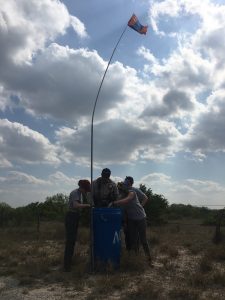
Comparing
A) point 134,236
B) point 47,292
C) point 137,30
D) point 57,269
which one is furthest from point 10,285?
point 137,30

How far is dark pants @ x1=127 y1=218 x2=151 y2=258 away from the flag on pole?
13.7ft

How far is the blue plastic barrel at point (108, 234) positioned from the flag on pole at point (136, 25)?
13.6 ft

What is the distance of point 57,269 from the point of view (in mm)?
9328

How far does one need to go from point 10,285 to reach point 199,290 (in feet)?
10.1

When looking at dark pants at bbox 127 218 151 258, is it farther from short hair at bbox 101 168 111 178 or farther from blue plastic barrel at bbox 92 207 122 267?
short hair at bbox 101 168 111 178

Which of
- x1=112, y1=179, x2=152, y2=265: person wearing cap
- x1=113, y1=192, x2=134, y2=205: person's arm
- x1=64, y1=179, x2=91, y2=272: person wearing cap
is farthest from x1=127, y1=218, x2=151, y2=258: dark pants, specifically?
x1=64, y1=179, x2=91, y2=272: person wearing cap

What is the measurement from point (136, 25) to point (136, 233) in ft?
14.9

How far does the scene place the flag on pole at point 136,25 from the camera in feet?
34.7

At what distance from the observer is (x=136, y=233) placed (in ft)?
32.7

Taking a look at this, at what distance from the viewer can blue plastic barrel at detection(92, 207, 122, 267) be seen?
8.97 m

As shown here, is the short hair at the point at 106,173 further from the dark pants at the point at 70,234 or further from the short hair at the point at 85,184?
the dark pants at the point at 70,234

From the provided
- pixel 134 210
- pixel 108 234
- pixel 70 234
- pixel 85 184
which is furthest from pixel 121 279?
pixel 85 184

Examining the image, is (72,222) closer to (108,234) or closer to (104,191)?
(108,234)

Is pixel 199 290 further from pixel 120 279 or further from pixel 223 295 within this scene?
pixel 120 279
